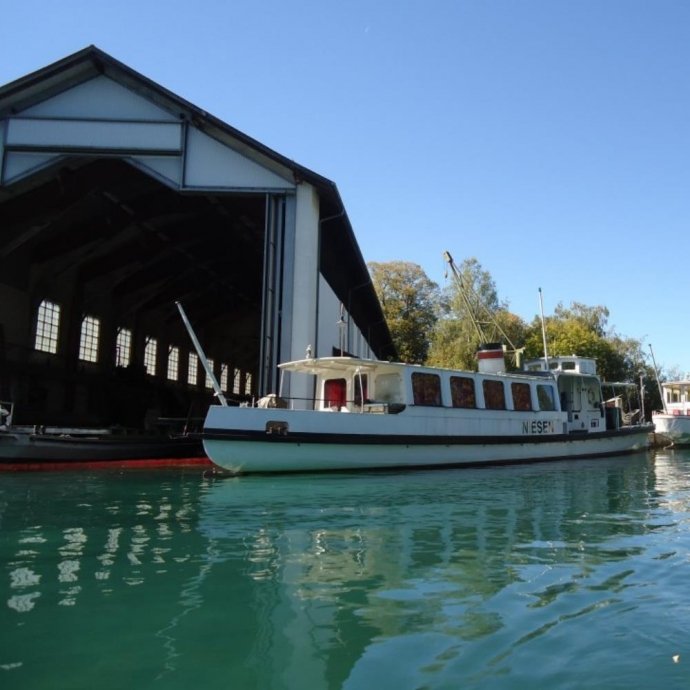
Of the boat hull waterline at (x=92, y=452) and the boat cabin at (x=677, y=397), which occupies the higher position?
the boat cabin at (x=677, y=397)

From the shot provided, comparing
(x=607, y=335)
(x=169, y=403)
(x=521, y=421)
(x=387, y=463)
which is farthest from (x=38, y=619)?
(x=607, y=335)

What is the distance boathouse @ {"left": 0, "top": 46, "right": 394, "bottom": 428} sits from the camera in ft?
56.3

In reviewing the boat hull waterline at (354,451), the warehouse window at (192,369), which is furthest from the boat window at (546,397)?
the warehouse window at (192,369)

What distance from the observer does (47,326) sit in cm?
2498

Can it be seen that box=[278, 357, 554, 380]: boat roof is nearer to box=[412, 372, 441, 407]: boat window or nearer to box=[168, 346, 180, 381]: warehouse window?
box=[412, 372, 441, 407]: boat window

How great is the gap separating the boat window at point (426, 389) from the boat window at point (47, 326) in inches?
619

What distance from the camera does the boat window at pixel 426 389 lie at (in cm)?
1550

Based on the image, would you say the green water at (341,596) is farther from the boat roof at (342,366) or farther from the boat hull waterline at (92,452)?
the boat hull waterline at (92,452)

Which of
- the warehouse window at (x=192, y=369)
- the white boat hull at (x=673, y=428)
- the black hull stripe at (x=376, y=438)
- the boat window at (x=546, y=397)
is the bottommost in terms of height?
the black hull stripe at (x=376, y=438)

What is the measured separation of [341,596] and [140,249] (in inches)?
969

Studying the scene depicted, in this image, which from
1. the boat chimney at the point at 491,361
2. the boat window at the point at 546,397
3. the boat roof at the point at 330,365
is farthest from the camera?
the boat chimney at the point at 491,361

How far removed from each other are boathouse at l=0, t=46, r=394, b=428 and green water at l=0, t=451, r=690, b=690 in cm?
904

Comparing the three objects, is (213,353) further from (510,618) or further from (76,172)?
(510,618)

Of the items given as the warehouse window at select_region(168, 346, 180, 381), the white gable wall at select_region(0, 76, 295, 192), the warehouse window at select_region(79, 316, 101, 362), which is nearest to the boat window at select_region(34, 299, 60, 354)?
→ the warehouse window at select_region(79, 316, 101, 362)
